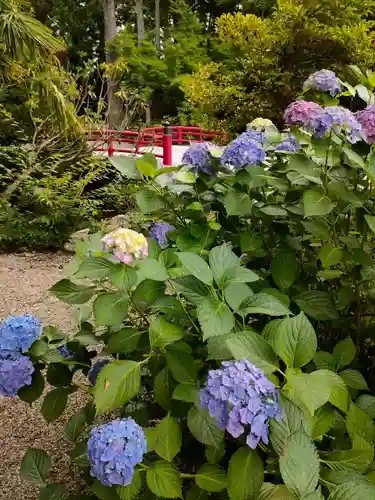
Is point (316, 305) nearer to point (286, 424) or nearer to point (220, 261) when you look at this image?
point (220, 261)

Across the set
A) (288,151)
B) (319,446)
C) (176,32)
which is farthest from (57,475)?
(176,32)

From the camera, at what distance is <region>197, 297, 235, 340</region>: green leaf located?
0.74 meters

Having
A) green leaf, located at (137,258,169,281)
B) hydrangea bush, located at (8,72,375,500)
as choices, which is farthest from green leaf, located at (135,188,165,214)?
green leaf, located at (137,258,169,281)

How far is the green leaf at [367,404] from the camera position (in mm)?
914

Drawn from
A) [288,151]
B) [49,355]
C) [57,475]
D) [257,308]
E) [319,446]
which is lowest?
[57,475]

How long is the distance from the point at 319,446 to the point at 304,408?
291 mm

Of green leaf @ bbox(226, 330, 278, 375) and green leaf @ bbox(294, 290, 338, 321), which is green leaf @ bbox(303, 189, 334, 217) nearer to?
green leaf @ bbox(294, 290, 338, 321)

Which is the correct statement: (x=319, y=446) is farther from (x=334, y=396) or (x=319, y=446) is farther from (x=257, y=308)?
(x=257, y=308)

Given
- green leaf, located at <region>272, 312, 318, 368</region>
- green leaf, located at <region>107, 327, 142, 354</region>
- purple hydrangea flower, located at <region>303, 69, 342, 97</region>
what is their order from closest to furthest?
green leaf, located at <region>272, 312, 318, 368</region> → green leaf, located at <region>107, 327, 142, 354</region> → purple hydrangea flower, located at <region>303, 69, 342, 97</region>

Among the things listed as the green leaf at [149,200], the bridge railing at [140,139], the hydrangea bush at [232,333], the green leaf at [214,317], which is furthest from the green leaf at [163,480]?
the bridge railing at [140,139]

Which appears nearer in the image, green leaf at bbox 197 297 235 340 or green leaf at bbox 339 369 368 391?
green leaf at bbox 197 297 235 340

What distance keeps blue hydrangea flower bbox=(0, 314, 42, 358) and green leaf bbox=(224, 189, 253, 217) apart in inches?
17.7

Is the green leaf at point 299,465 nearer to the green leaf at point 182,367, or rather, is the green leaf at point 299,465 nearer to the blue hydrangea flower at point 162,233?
the green leaf at point 182,367

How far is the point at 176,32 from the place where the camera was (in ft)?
54.1
